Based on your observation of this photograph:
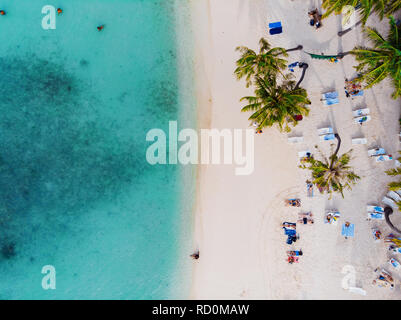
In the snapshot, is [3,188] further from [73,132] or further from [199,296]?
[199,296]

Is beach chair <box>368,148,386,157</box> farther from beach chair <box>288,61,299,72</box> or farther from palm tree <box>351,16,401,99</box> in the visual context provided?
beach chair <box>288,61,299,72</box>

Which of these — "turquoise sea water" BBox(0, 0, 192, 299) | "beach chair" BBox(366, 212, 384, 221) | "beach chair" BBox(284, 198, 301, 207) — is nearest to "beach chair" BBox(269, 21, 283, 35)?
"turquoise sea water" BBox(0, 0, 192, 299)

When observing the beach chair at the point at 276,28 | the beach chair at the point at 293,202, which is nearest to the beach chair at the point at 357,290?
the beach chair at the point at 293,202

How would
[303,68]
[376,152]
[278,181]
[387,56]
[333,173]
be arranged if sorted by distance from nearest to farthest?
1. [387,56]
2. [333,173]
3. [376,152]
4. [303,68]
5. [278,181]

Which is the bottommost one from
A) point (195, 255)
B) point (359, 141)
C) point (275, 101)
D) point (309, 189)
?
point (195, 255)

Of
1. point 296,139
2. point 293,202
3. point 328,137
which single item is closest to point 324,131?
point 328,137

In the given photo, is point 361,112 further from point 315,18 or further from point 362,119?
point 315,18

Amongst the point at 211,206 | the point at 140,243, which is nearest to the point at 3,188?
the point at 140,243
